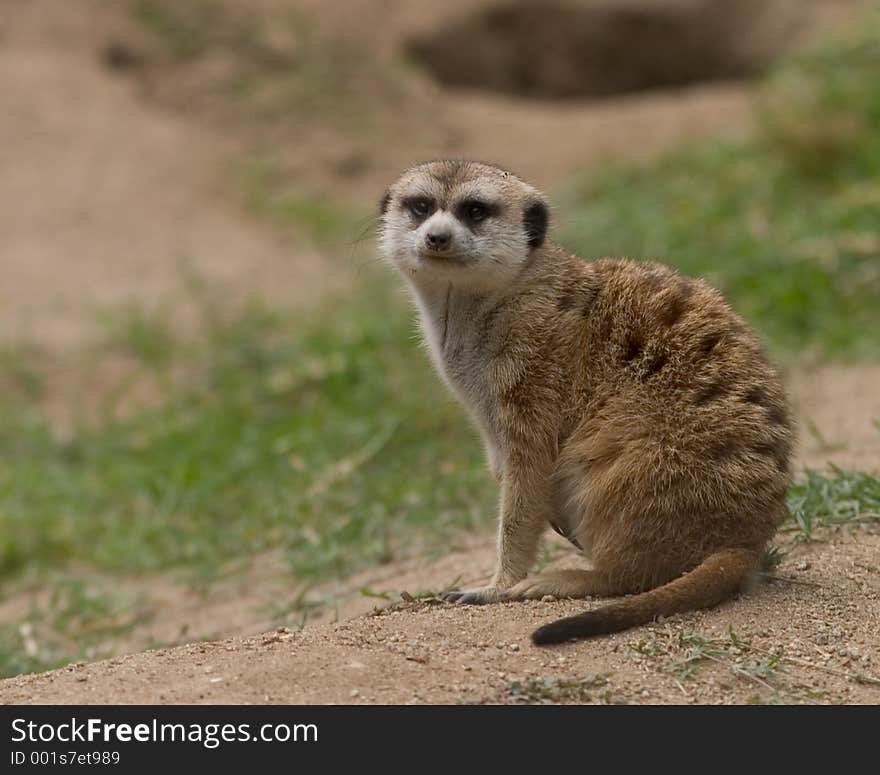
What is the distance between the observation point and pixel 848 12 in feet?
36.1

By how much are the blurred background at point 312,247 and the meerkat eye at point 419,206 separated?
1.14 metres

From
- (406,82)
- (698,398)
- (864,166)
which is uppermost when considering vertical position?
(406,82)

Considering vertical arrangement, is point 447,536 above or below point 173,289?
below

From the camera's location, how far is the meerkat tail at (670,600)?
2.83 metres

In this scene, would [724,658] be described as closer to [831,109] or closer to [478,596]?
[478,596]

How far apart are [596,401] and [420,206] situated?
747 millimetres

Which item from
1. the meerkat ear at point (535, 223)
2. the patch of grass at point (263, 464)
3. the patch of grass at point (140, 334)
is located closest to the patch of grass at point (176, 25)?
the patch of grass at point (140, 334)

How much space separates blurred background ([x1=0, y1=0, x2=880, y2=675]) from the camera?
5094mm

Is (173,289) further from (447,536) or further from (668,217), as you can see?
(447,536)

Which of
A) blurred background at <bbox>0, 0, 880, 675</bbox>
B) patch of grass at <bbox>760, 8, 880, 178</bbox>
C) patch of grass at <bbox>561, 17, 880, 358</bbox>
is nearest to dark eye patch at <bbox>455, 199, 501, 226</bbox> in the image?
blurred background at <bbox>0, 0, 880, 675</bbox>

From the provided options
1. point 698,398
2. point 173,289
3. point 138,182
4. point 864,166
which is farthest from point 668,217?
point 698,398

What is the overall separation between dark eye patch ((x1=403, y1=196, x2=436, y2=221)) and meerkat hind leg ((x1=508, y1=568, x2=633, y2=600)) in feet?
3.28

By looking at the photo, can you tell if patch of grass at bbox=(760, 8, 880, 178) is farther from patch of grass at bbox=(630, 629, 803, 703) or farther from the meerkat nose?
patch of grass at bbox=(630, 629, 803, 703)

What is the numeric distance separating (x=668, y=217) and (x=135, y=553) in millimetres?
4131
